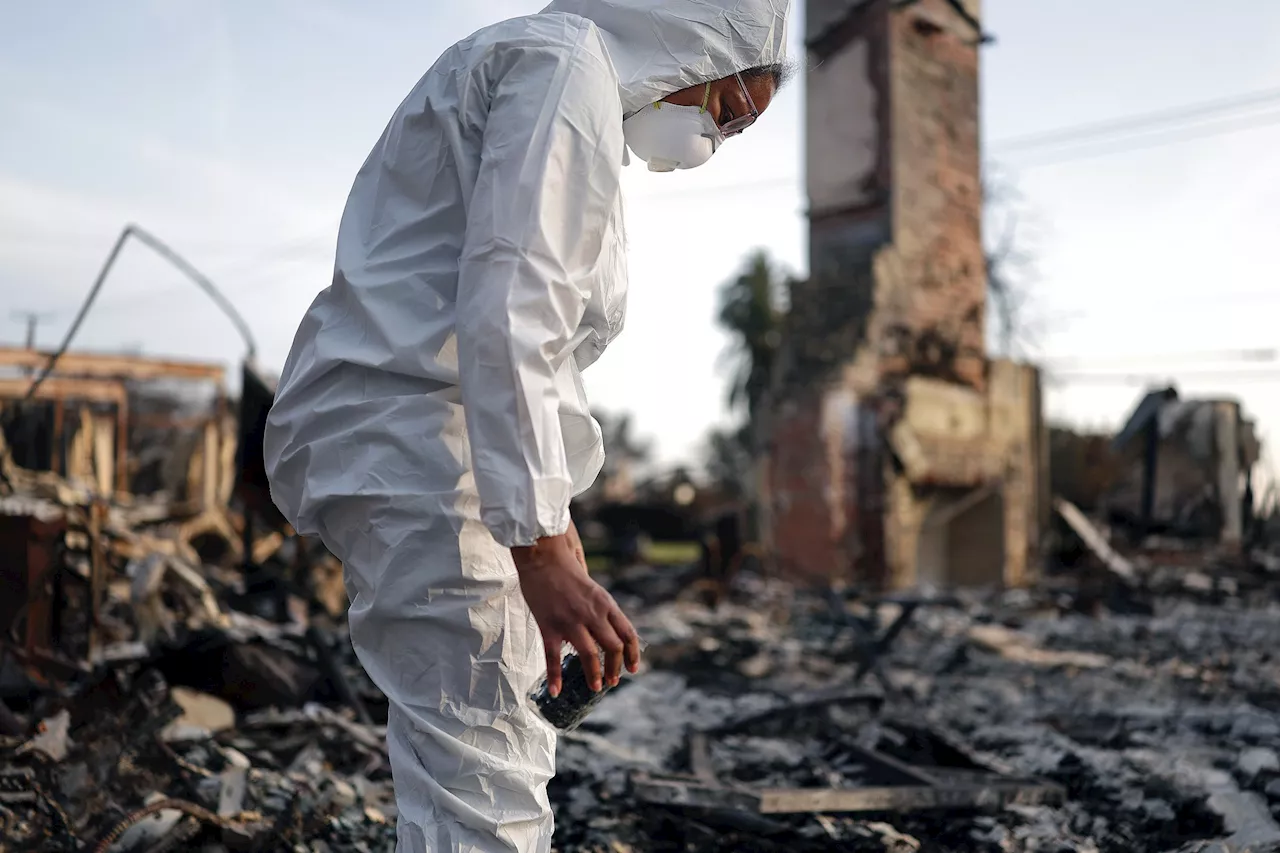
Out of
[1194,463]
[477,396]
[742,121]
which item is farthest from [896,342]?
[477,396]

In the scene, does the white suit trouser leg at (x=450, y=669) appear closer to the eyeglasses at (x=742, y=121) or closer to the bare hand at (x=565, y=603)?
the bare hand at (x=565, y=603)

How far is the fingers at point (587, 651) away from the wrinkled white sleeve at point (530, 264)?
14 centimetres

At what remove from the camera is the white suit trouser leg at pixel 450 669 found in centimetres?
131

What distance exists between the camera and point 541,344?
4.06 feet

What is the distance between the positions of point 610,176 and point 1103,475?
1703 cm

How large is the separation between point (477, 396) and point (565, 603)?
0.28 metres

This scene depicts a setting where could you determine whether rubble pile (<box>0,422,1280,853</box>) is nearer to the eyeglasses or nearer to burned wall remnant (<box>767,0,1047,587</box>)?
the eyeglasses

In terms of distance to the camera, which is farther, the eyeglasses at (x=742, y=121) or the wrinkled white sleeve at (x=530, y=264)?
the eyeglasses at (x=742, y=121)

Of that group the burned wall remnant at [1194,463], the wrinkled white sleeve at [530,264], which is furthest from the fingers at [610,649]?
the burned wall remnant at [1194,463]

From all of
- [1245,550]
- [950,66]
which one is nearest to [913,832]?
[950,66]

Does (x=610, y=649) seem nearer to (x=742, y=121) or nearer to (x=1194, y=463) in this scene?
(x=742, y=121)

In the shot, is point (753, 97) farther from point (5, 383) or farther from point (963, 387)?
point (5, 383)

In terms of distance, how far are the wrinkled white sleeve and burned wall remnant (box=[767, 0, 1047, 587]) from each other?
23.3ft

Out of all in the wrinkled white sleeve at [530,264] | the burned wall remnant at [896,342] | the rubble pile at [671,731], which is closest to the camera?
the wrinkled white sleeve at [530,264]
